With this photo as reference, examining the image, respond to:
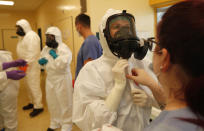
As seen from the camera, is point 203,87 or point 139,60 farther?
point 139,60

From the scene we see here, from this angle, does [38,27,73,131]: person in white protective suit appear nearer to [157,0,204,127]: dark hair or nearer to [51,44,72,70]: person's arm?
[51,44,72,70]: person's arm

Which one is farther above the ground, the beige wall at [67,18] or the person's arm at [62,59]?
the beige wall at [67,18]

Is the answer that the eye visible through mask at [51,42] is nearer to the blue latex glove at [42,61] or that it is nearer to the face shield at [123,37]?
the blue latex glove at [42,61]

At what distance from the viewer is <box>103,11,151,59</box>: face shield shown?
94cm

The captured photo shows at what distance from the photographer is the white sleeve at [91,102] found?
2.97ft

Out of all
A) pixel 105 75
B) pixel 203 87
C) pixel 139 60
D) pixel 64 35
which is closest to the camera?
pixel 203 87

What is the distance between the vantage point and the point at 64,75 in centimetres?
253

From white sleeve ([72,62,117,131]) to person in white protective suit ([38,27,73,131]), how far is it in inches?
57.0

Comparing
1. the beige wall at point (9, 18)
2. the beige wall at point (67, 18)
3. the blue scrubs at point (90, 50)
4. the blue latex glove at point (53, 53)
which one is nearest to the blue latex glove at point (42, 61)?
the blue latex glove at point (53, 53)

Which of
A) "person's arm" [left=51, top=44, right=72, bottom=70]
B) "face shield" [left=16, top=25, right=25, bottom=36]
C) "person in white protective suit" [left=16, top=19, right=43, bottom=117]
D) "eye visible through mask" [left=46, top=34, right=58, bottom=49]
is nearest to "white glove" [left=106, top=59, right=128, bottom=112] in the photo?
"person's arm" [left=51, top=44, right=72, bottom=70]

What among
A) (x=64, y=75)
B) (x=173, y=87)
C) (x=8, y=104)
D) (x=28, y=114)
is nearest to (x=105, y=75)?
(x=173, y=87)

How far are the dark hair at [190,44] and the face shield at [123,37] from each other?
1.38ft

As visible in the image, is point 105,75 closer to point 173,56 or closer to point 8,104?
point 173,56

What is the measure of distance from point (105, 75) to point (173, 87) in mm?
524
